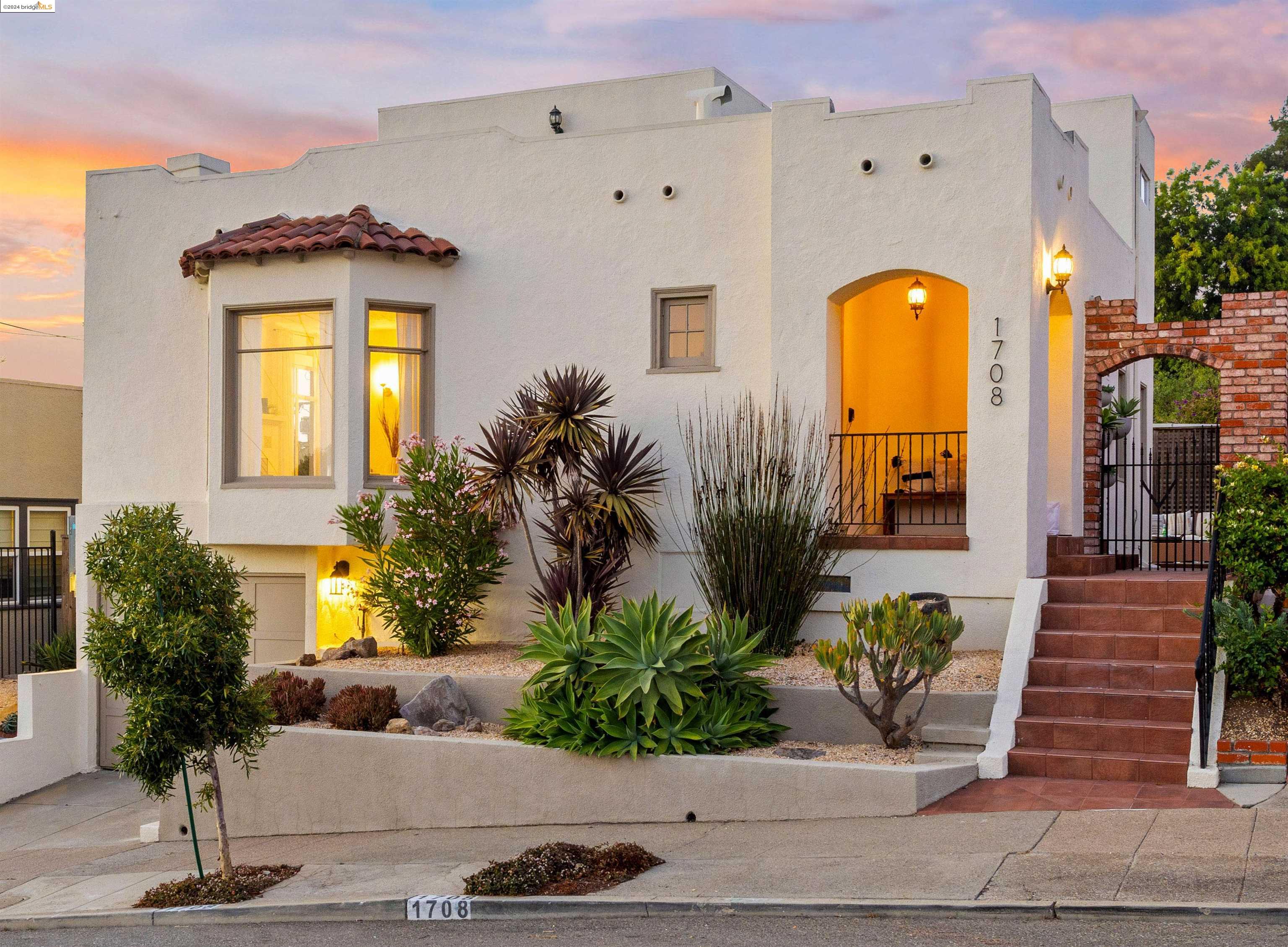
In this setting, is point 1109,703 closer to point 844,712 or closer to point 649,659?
point 844,712

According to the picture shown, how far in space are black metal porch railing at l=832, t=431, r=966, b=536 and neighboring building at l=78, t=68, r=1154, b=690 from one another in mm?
75

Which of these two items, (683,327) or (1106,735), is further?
(683,327)

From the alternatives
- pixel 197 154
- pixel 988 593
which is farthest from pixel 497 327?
pixel 988 593

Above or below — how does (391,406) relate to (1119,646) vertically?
above

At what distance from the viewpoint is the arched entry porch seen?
14.2 meters

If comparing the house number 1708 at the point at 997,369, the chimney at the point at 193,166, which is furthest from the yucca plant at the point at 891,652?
the chimney at the point at 193,166

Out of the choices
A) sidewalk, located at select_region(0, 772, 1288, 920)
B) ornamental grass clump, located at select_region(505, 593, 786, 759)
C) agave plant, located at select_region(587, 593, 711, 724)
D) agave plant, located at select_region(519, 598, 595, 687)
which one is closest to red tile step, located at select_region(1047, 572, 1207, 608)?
sidewalk, located at select_region(0, 772, 1288, 920)

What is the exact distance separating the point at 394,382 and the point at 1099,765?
8448 millimetres

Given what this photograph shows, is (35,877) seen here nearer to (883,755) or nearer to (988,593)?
(883,755)

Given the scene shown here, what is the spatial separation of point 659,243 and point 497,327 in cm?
206

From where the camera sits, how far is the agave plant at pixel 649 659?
10.1 metres

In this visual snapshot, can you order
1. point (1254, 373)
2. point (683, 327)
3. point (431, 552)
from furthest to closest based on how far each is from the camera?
point (683, 327) < point (431, 552) < point (1254, 373)

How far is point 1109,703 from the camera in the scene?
10273 millimetres

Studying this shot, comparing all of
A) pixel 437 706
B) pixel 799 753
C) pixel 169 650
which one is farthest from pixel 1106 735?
pixel 169 650
